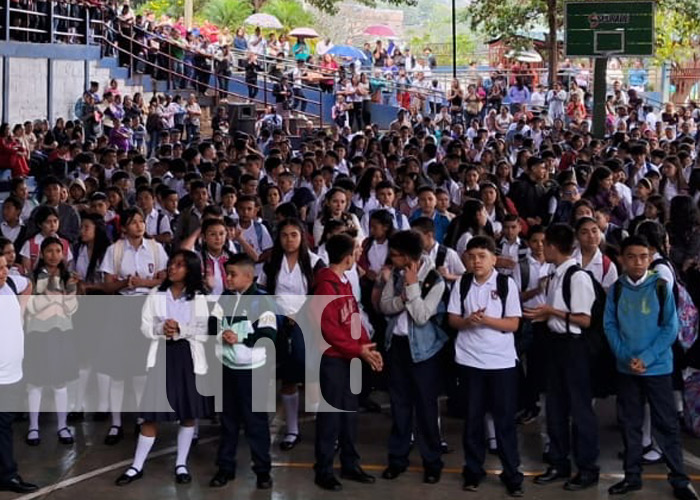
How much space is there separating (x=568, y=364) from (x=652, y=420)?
24.7 inches

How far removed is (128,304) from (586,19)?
16184 millimetres

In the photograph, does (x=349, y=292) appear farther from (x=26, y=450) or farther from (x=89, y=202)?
(x=89, y=202)

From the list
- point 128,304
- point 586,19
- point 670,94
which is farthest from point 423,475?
point 670,94

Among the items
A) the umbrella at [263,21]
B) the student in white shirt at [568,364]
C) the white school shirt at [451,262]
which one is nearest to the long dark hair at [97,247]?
the white school shirt at [451,262]

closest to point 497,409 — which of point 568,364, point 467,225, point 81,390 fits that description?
point 568,364

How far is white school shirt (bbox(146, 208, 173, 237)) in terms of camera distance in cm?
1080

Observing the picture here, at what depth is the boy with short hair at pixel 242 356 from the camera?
7.69 m

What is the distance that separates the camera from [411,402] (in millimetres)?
8039

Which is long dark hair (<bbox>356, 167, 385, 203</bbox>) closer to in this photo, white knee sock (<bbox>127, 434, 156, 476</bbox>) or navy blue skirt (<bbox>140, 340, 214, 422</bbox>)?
navy blue skirt (<bbox>140, 340, 214, 422</bbox>)

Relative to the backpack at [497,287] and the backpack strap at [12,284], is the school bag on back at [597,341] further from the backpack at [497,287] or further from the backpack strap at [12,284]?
the backpack strap at [12,284]

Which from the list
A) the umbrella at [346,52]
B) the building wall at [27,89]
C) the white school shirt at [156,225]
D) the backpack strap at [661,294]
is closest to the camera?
the backpack strap at [661,294]

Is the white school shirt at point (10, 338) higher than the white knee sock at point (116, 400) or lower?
higher

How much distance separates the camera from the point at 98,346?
8.88 m

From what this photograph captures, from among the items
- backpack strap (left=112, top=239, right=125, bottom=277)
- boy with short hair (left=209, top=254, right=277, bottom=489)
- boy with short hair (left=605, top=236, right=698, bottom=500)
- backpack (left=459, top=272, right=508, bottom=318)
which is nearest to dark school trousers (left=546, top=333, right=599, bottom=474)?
boy with short hair (left=605, top=236, right=698, bottom=500)
